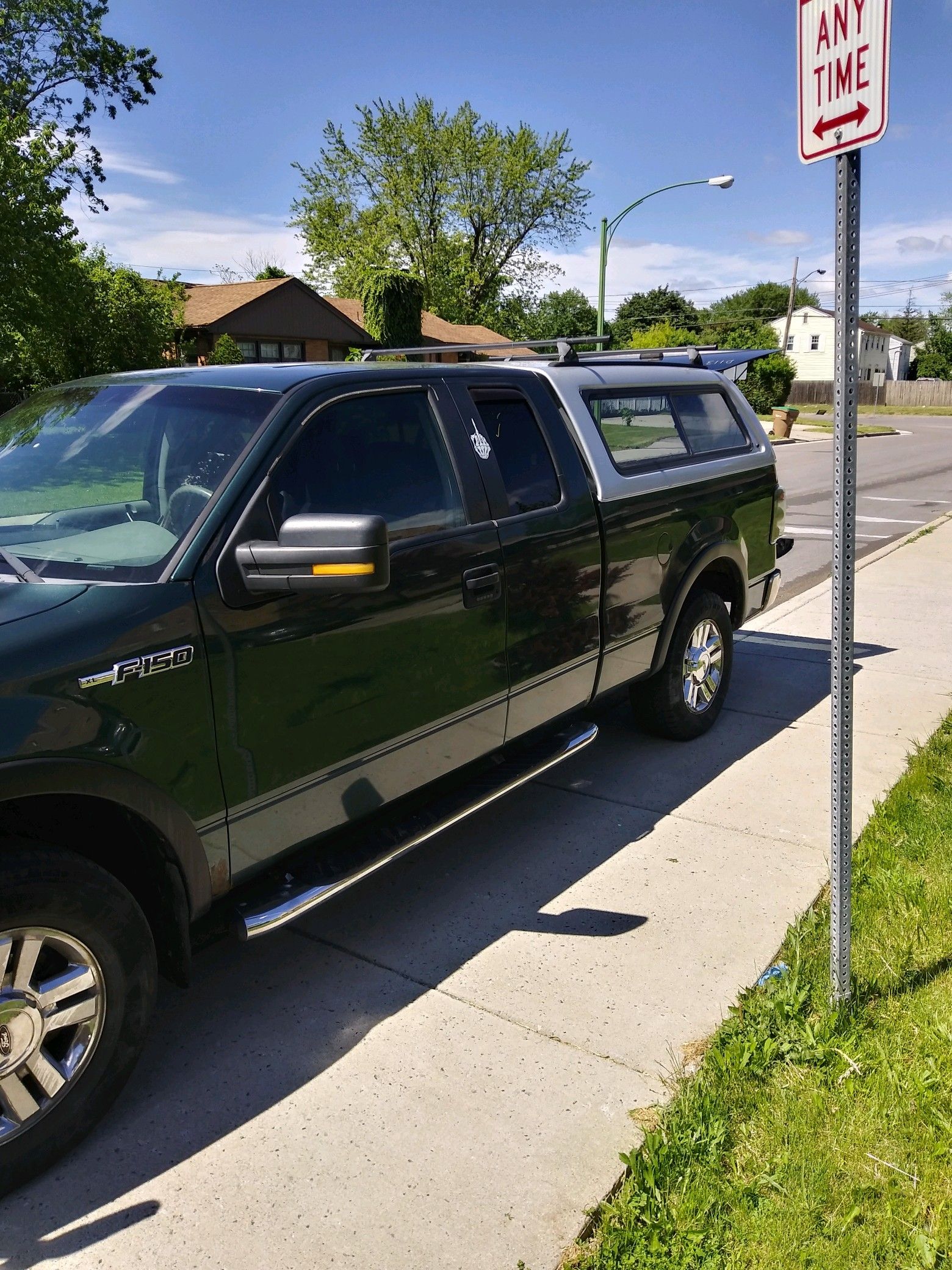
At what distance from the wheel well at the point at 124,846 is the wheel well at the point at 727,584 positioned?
3.32 metres

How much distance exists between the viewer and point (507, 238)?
59.8 m

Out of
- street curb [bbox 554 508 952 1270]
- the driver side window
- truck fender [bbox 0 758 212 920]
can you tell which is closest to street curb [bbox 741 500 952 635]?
street curb [bbox 554 508 952 1270]

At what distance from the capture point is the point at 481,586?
11.5 ft

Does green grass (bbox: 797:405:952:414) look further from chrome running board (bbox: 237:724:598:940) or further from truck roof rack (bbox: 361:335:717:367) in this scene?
chrome running board (bbox: 237:724:598:940)

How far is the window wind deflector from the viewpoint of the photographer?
2.55 m

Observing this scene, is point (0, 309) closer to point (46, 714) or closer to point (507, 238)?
point (46, 714)

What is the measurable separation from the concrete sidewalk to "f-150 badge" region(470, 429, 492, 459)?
1676 millimetres

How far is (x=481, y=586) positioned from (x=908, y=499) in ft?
52.1

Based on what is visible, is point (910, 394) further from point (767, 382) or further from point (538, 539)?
point (538, 539)

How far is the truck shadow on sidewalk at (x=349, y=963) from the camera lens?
2.47 metres

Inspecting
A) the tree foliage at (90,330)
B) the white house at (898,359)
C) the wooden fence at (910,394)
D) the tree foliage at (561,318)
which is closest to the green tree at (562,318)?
the tree foliage at (561,318)

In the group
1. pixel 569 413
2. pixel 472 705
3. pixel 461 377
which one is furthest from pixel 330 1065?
pixel 569 413

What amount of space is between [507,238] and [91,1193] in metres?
62.7

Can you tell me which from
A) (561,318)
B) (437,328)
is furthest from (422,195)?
(561,318)
